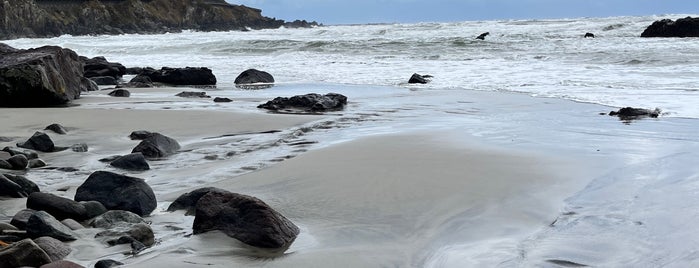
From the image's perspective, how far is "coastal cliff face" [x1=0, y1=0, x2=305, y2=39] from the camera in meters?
67.7

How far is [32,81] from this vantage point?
28.2 ft

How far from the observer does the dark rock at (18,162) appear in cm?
480

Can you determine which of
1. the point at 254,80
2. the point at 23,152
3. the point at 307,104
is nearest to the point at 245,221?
the point at 23,152

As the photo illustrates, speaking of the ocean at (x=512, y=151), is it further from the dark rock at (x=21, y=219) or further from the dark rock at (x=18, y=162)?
the dark rock at (x=21, y=219)

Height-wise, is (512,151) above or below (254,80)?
below

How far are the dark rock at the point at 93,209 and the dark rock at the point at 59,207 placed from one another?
2cm

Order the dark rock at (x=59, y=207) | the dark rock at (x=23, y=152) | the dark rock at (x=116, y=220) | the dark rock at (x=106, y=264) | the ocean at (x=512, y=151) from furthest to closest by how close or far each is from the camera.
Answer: the dark rock at (x=23, y=152) → the dark rock at (x=59, y=207) → the dark rock at (x=116, y=220) → the ocean at (x=512, y=151) → the dark rock at (x=106, y=264)

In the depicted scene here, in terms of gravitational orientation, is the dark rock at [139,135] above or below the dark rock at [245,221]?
above

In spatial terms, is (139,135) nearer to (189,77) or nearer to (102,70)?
(189,77)

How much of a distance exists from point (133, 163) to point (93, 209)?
53.8 inches

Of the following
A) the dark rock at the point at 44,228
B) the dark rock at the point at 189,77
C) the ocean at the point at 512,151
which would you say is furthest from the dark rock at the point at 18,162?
the dark rock at the point at 189,77

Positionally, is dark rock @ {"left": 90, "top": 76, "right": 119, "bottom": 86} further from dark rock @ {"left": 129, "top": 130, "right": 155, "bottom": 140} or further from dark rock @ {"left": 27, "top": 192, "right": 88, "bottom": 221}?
dark rock @ {"left": 27, "top": 192, "right": 88, "bottom": 221}

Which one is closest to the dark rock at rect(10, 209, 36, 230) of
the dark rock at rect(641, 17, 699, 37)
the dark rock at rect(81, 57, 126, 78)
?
the dark rock at rect(81, 57, 126, 78)

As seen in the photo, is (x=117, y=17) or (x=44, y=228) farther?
(x=117, y=17)
